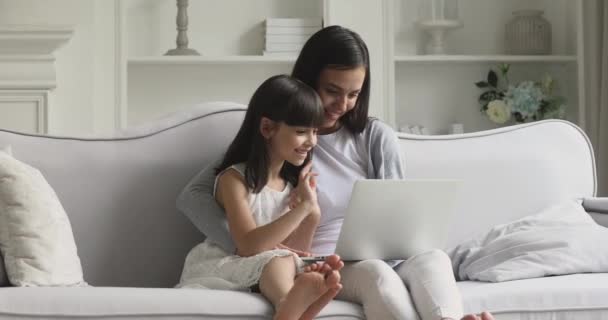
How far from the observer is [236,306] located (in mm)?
2061

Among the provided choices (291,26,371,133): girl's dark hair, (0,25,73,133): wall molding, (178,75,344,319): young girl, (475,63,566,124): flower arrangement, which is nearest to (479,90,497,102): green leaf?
(475,63,566,124): flower arrangement

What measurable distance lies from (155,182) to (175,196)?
61 mm

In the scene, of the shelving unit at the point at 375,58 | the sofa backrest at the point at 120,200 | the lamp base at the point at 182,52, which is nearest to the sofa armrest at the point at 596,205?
the sofa backrest at the point at 120,200

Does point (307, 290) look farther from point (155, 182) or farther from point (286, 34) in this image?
point (286, 34)

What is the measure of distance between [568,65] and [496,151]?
2.01 metres

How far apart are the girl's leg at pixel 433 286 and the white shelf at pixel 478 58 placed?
7.76ft

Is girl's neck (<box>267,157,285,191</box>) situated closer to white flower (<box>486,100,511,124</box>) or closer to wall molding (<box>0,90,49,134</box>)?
wall molding (<box>0,90,49,134</box>)

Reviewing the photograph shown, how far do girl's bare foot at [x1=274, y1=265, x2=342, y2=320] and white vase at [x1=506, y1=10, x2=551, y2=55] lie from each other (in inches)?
113

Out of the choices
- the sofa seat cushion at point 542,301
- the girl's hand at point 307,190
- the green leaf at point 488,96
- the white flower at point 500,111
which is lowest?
the sofa seat cushion at point 542,301

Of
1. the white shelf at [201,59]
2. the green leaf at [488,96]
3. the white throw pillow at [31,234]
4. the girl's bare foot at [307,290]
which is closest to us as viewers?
the girl's bare foot at [307,290]

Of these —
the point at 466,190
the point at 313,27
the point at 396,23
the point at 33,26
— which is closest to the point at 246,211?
the point at 466,190

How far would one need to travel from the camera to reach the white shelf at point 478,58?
4.50 m

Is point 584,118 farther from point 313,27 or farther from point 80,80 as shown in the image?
point 80,80

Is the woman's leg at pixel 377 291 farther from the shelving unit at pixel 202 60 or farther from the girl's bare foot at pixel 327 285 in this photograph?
the shelving unit at pixel 202 60
